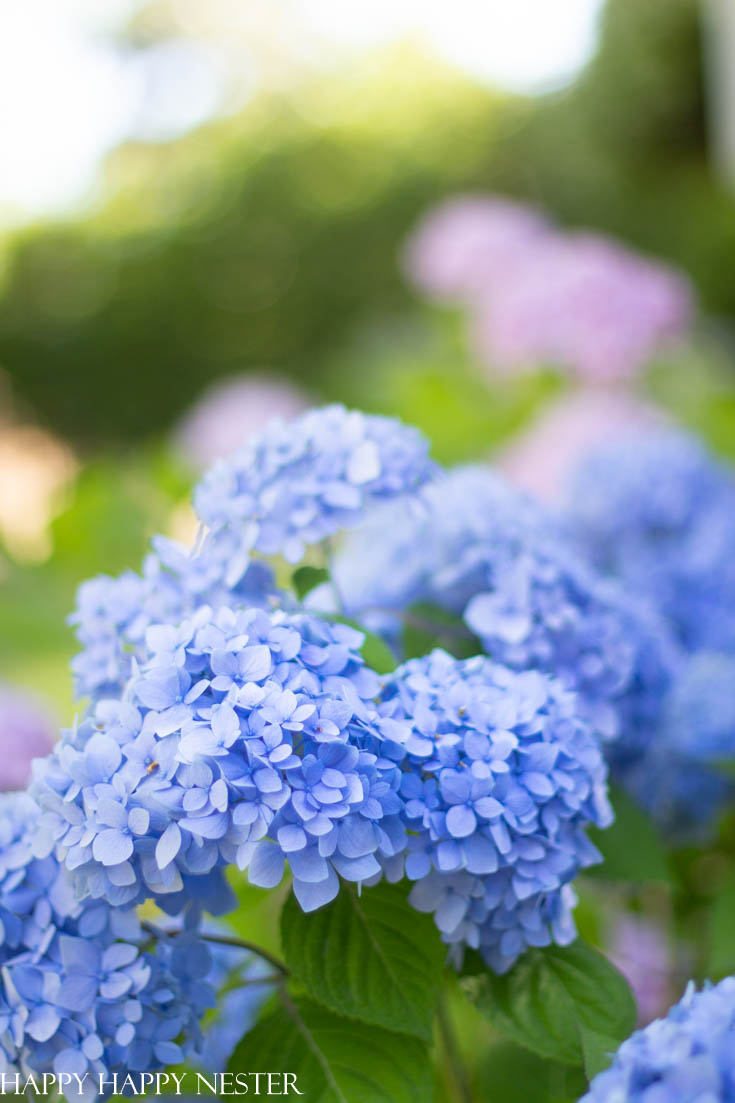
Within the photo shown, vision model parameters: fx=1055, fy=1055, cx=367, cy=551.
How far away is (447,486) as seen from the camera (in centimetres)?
80

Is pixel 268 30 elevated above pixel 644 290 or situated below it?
above

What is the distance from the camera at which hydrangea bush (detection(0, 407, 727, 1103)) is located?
0.47m

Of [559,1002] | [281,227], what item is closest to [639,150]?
[281,227]

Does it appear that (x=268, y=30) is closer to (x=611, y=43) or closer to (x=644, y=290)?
(x=611, y=43)

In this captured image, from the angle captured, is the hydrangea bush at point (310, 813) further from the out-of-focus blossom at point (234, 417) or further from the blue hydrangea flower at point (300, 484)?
the out-of-focus blossom at point (234, 417)

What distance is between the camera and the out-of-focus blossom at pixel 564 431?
162cm

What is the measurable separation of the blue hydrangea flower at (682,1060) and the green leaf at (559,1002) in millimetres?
107

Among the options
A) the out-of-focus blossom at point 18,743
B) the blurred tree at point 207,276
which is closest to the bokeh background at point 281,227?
the blurred tree at point 207,276

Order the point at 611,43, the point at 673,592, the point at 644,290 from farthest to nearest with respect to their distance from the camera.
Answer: the point at 611,43
the point at 644,290
the point at 673,592

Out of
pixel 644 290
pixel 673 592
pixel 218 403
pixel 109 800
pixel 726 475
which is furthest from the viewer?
pixel 218 403

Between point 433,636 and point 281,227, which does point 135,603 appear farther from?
point 281,227

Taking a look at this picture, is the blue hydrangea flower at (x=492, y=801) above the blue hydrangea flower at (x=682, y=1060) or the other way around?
above

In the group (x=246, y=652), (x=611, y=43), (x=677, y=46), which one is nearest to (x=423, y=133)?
(x=611, y=43)

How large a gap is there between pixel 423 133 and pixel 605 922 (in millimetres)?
7300
